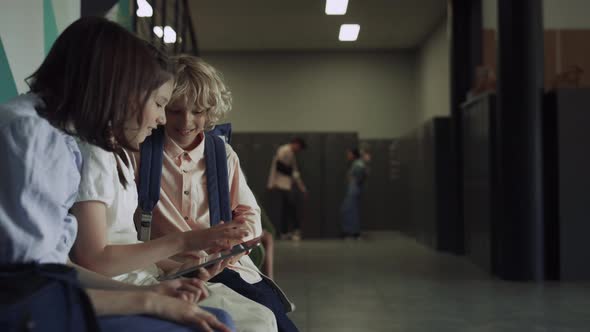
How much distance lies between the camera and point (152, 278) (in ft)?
5.42

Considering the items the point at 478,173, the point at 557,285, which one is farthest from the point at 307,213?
the point at 557,285

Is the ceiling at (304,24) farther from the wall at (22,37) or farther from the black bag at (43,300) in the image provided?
the black bag at (43,300)

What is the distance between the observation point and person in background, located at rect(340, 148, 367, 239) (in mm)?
12008

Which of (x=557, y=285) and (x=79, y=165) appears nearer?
(x=79, y=165)

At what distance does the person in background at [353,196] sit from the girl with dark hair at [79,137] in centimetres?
1073

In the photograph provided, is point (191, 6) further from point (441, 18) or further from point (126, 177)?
point (126, 177)

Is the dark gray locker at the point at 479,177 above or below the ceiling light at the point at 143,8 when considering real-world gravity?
below

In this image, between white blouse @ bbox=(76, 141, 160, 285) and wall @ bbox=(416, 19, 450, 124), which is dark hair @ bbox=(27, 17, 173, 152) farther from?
wall @ bbox=(416, 19, 450, 124)

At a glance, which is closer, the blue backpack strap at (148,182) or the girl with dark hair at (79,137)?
the girl with dark hair at (79,137)

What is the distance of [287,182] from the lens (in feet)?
38.5

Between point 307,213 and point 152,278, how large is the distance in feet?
36.6

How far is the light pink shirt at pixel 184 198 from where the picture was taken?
1955 mm

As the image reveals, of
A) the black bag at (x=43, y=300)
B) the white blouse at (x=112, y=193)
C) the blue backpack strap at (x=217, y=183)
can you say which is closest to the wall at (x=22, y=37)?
the blue backpack strap at (x=217, y=183)

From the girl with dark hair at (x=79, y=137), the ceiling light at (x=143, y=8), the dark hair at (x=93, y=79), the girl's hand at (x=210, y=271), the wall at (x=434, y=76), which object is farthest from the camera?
the wall at (x=434, y=76)
